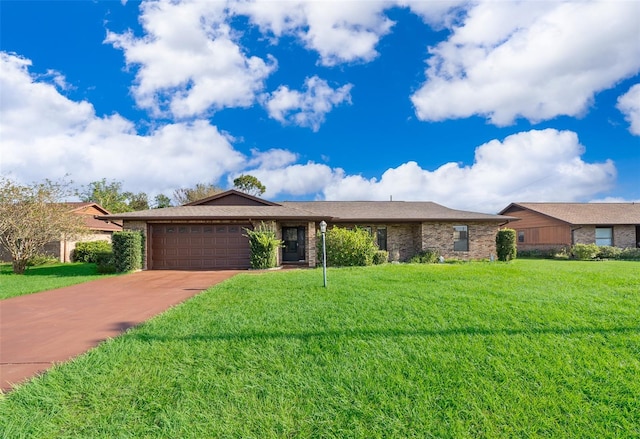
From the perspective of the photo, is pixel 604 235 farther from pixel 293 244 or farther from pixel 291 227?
pixel 291 227

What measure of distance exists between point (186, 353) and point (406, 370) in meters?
2.85

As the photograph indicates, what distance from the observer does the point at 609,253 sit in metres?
20.6

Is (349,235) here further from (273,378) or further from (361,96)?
(273,378)

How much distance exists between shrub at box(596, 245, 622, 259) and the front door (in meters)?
19.6

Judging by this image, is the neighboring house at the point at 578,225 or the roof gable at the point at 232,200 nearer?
the roof gable at the point at 232,200

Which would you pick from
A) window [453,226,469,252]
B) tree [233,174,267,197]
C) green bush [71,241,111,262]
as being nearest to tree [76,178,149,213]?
tree [233,174,267,197]

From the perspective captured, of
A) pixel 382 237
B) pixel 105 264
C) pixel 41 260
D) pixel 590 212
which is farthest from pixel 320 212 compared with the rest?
pixel 590 212

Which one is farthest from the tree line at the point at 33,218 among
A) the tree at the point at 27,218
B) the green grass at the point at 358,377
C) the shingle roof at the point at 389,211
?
the green grass at the point at 358,377

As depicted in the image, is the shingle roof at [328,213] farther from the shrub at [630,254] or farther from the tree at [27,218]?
the shrub at [630,254]

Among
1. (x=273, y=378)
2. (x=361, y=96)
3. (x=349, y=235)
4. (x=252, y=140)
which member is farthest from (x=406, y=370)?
(x=252, y=140)

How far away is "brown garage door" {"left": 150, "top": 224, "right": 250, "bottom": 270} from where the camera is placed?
14945mm

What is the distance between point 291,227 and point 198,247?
4.97 m

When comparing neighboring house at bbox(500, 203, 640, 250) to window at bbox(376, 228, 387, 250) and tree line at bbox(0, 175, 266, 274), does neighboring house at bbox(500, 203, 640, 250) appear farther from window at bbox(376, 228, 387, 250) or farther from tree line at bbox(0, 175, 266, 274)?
tree line at bbox(0, 175, 266, 274)

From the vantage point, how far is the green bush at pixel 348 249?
13977 millimetres
